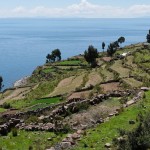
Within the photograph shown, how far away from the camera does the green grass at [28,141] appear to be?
1986 cm

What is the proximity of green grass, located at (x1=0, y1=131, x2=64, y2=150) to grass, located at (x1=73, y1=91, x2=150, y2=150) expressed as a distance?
1.79 metres

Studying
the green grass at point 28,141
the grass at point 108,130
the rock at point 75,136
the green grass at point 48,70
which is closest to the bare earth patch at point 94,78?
the grass at point 108,130

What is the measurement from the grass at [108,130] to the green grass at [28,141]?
5.87 feet

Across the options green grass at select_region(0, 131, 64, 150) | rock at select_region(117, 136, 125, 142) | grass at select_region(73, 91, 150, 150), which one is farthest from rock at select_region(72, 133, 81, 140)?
rock at select_region(117, 136, 125, 142)

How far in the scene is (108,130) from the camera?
69.0 ft

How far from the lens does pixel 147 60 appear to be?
77125 mm

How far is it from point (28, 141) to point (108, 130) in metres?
4.44

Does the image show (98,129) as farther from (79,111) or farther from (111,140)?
(79,111)

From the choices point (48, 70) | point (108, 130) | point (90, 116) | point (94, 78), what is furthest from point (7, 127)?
point (48, 70)

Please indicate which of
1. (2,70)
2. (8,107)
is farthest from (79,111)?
(2,70)

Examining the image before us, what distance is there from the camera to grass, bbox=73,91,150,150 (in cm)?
1883

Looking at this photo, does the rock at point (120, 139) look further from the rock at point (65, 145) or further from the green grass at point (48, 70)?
the green grass at point (48, 70)

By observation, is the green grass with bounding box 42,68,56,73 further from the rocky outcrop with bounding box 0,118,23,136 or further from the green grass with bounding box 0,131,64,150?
the green grass with bounding box 0,131,64,150

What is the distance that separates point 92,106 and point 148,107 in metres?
4.61
